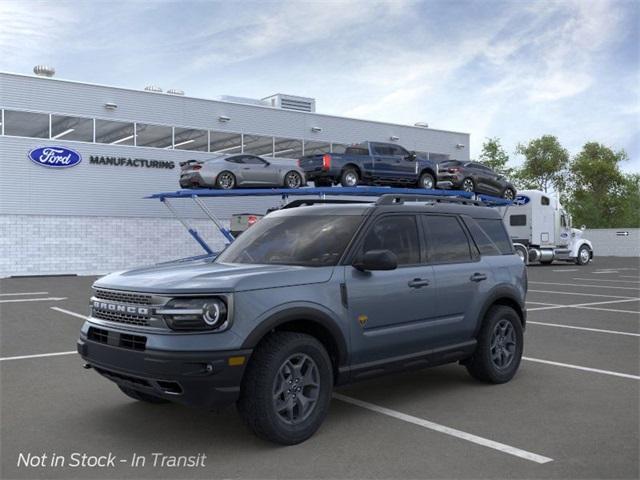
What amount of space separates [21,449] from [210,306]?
69.2 inches

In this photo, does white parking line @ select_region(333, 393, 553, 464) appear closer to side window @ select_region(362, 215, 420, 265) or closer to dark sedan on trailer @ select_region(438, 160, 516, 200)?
side window @ select_region(362, 215, 420, 265)

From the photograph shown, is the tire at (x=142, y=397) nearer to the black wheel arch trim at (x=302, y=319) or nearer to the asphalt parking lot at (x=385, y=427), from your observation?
the asphalt parking lot at (x=385, y=427)

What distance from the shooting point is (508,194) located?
1127 inches

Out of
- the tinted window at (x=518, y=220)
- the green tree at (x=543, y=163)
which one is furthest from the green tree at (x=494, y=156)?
the tinted window at (x=518, y=220)

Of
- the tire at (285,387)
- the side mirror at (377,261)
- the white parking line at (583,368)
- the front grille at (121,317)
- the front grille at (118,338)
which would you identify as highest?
the side mirror at (377,261)

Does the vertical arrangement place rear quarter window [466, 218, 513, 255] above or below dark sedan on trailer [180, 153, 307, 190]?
below

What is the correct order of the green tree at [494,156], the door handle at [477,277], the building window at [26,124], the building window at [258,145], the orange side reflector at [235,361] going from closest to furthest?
the orange side reflector at [235,361] → the door handle at [477,277] → the building window at [26,124] → the building window at [258,145] → the green tree at [494,156]

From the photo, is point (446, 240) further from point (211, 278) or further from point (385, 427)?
point (211, 278)

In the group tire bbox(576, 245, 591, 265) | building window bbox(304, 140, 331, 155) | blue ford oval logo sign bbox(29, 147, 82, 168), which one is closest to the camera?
blue ford oval logo sign bbox(29, 147, 82, 168)

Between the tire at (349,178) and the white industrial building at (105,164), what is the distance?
10.5 metres

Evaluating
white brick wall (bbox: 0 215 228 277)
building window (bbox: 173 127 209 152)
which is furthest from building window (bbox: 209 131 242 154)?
white brick wall (bbox: 0 215 228 277)

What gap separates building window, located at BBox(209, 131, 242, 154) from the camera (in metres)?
32.4

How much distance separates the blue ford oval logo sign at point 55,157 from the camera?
89.9ft

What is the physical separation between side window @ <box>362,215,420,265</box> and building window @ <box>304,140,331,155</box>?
29.7m
